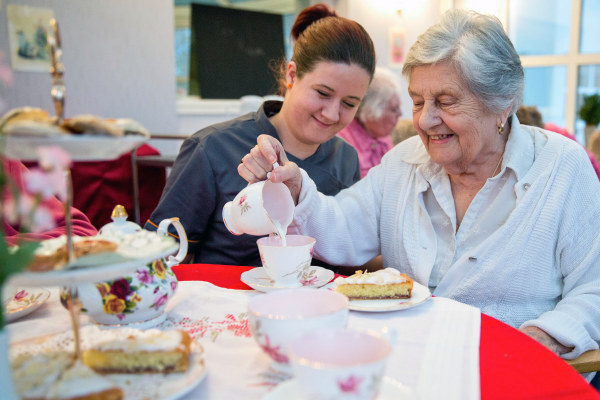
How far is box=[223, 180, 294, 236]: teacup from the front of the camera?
112 centimetres

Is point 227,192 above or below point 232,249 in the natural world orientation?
above

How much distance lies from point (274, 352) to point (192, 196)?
3.37 ft

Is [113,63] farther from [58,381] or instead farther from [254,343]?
[58,381]

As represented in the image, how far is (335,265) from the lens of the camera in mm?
1578

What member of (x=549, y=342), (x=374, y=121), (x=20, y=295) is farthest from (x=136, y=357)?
(x=374, y=121)

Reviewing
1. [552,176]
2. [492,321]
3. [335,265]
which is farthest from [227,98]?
[492,321]

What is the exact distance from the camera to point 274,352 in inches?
26.4

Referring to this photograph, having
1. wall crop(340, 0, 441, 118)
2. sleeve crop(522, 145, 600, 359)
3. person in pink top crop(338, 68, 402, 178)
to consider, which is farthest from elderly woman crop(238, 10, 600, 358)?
wall crop(340, 0, 441, 118)

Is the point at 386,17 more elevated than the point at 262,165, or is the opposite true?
the point at 386,17

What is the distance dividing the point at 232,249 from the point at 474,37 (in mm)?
977

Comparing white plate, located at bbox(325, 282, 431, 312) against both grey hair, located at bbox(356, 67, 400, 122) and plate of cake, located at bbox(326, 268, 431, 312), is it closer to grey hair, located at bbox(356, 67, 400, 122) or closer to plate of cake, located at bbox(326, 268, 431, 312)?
plate of cake, located at bbox(326, 268, 431, 312)

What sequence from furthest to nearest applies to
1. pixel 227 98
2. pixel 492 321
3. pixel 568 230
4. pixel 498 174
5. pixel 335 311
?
pixel 227 98, pixel 498 174, pixel 568 230, pixel 492 321, pixel 335 311

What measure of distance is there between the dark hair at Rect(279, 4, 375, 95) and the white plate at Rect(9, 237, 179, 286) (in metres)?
1.22

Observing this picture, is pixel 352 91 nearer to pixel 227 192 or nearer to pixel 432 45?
pixel 432 45
